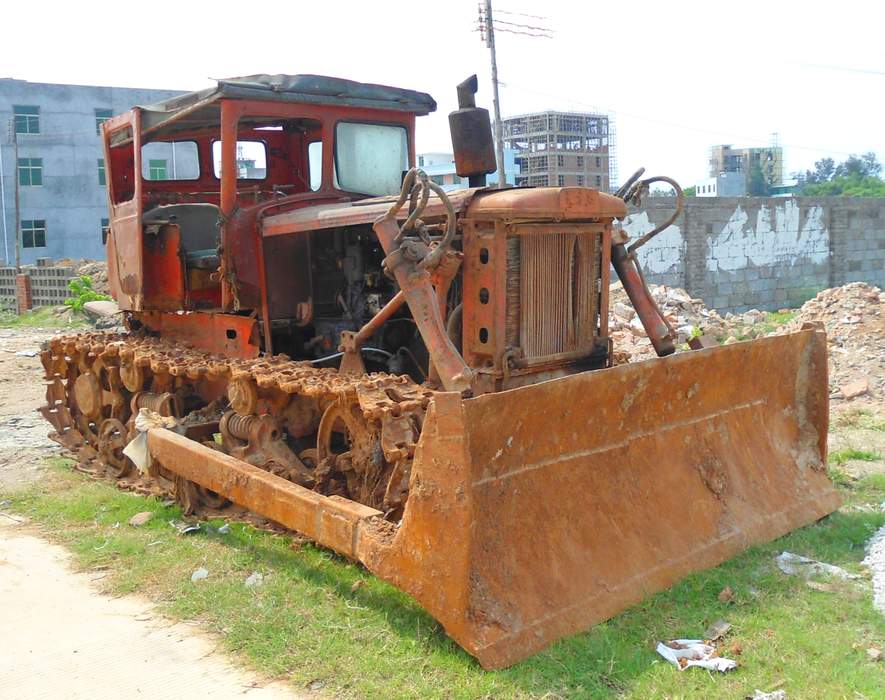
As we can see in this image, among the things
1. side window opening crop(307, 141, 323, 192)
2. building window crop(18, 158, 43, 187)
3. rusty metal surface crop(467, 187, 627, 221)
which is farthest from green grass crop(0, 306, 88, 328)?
rusty metal surface crop(467, 187, 627, 221)

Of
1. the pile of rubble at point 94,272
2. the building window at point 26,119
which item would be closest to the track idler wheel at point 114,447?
the pile of rubble at point 94,272

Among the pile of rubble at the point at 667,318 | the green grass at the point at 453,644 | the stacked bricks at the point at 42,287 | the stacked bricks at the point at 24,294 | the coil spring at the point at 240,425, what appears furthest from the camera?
the stacked bricks at the point at 24,294

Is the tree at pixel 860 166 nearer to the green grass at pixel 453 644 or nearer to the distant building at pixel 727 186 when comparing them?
the distant building at pixel 727 186

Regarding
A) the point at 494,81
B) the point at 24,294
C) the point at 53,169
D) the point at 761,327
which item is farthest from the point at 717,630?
the point at 53,169

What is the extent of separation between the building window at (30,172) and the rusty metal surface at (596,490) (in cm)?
3418

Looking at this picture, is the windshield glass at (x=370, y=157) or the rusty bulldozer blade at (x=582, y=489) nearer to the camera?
the rusty bulldozer blade at (x=582, y=489)

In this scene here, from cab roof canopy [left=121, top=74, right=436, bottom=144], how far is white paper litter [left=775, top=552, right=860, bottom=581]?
3805 millimetres

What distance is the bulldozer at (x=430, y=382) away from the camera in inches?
143

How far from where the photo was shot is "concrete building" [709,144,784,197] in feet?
229

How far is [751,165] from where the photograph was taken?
7250 centimetres

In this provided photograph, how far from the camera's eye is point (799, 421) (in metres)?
5.31

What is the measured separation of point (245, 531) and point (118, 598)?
89cm

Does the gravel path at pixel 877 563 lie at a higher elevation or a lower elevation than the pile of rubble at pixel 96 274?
lower

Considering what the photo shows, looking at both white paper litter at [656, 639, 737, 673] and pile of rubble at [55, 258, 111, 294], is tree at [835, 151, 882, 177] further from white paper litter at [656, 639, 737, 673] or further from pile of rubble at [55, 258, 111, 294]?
white paper litter at [656, 639, 737, 673]
